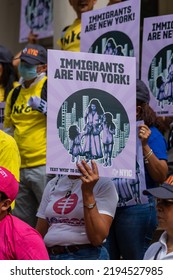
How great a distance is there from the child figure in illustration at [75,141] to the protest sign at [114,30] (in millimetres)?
1189

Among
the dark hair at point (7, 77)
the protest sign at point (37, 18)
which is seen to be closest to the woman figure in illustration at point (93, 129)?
the dark hair at point (7, 77)

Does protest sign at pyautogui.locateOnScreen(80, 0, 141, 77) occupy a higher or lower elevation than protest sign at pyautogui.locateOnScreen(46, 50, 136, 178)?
higher

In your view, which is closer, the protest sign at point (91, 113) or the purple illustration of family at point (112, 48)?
the protest sign at point (91, 113)

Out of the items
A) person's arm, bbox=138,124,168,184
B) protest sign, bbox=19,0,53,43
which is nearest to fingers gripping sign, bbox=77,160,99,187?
person's arm, bbox=138,124,168,184

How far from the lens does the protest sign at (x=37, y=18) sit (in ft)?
30.1

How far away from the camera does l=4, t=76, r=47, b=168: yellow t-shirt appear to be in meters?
7.17

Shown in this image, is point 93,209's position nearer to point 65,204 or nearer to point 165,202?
point 65,204

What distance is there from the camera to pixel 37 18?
9297 millimetres

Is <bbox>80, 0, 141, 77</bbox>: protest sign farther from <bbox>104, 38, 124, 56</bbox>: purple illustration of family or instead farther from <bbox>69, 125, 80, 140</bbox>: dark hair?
<bbox>69, 125, 80, 140</bbox>: dark hair

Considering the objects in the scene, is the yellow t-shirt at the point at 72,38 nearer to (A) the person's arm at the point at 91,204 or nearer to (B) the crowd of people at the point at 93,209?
(B) the crowd of people at the point at 93,209

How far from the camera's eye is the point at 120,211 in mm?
5812

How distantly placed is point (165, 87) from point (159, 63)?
0.20m

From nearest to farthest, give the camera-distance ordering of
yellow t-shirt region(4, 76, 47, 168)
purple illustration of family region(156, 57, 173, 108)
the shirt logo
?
1. the shirt logo
2. purple illustration of family region(156, 57, 173, 108)
3. yellow t-shirt region(4, 76, 47, 168)
